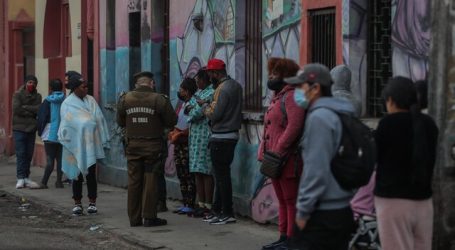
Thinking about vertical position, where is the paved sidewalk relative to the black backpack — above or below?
below

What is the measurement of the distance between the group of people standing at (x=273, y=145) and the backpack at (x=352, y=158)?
44mm

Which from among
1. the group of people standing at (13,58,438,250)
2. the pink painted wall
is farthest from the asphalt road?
the pink painted wall

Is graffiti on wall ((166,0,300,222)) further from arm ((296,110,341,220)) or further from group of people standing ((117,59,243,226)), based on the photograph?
arm ((296,110,341,220))

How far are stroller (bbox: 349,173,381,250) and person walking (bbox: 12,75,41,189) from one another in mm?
9676

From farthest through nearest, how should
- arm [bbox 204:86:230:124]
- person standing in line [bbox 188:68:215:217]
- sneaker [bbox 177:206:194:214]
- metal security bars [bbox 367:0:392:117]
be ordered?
sneaker [bbox 177:206:194:214], person standing in line [bbox 188:68:215:217], arm [bbox 204:86:230:124], metal security bars [bbox 367:0:392:117]

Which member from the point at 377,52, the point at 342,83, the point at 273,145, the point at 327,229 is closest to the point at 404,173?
the point at 327,229

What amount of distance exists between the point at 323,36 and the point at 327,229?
184 inches

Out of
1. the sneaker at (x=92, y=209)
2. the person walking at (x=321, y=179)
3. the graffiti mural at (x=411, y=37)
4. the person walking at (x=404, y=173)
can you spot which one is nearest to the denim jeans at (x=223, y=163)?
the sneaker at (x=92, y=209)

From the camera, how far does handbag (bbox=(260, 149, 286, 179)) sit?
8773 millimetres

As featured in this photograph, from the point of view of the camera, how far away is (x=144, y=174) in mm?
10945

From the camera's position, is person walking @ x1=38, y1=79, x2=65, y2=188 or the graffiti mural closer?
the graffiti mural

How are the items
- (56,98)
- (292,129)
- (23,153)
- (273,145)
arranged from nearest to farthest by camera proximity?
(292,129), (273,145), (56,98), (23,153)

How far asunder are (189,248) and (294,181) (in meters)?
1.52

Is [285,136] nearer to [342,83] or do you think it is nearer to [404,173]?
[342,83]
